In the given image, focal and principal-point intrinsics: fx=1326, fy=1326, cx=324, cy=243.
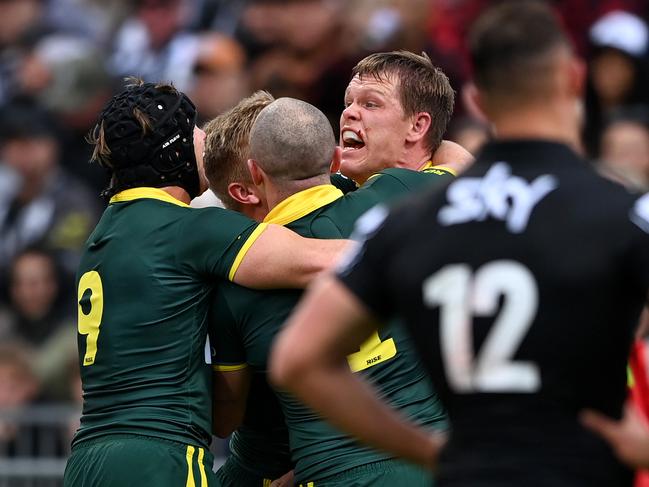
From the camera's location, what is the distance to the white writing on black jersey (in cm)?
312

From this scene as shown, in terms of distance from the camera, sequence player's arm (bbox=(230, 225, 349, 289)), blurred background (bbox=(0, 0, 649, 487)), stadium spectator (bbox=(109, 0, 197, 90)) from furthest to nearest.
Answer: stadium spectator (bbox=(109, 0, 197, 90)) < blurred background (bbox=(0, 0, 649, 487)) < player's arm (bbox=(230, 225, 349, 289))

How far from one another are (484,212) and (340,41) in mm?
7893

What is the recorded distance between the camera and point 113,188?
5086 millimetres

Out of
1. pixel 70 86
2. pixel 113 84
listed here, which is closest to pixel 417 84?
pixel 113 84

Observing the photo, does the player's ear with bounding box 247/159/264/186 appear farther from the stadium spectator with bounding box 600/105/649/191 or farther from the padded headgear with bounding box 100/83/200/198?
the stadium spectator with bounding box 600/105/649/191

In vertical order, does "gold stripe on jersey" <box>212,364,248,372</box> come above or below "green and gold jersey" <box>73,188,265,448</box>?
below

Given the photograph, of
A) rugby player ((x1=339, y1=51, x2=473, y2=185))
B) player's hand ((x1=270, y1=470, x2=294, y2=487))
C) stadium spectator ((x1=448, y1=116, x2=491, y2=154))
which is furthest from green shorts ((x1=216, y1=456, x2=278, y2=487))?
stadium spectator ((x1=448, y1=116, x2=491, y2=154))

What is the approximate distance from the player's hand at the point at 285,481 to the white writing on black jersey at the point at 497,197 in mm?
2374

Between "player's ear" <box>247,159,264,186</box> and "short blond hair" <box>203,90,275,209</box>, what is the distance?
23 centimetres

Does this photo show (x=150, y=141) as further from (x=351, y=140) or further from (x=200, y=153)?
(x=351, y=140)

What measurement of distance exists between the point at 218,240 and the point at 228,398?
27.4 inches

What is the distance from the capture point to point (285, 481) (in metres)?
5.32

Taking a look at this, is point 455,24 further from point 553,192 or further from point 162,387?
point 553,192

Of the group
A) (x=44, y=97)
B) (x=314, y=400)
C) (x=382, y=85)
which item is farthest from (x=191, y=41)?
(x=314, y=400)
